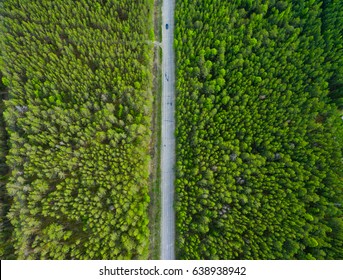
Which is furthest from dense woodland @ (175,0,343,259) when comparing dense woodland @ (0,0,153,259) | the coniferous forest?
dense woodland @ (0,0,153,259)

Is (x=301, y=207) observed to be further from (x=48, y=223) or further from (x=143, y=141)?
(x=48, y=223)

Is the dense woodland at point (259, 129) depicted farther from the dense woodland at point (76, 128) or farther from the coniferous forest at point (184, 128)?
the dense woodland at point (76, 128)

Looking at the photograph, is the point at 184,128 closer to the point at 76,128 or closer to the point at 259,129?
the point at 259,129

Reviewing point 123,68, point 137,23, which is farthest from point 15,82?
point 137,23

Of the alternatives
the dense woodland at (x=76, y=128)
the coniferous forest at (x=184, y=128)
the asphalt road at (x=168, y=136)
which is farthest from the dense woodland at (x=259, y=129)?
the dense woodland at (x=76, y=128)

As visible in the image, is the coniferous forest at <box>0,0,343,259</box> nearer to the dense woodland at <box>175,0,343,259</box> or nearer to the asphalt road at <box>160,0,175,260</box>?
the dense woodland at <box>175,0,343,259</box>

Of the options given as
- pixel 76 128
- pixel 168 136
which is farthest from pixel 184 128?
pixel 76 128

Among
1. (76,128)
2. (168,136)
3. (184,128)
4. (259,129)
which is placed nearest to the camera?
(76,128)
